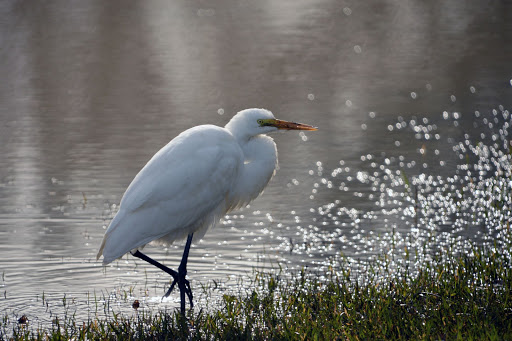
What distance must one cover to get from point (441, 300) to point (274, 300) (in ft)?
3.95

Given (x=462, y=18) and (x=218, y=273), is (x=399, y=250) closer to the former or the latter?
(x=218, y=273)

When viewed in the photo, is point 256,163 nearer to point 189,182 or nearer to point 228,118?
point 189,182

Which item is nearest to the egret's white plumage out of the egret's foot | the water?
the egret's foot

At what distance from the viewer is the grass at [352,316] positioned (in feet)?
14.4

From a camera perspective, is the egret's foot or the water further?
the water

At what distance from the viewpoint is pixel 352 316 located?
468 cm

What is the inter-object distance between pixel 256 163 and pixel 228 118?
768 cm

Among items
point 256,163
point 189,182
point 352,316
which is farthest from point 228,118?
point 352,316

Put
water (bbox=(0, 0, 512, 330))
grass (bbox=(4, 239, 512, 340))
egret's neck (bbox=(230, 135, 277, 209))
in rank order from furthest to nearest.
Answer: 1. water (bbox=(0, 0, 512, 330))
2. egret's neck (bbox=(230, 135, 277, 209))
3. grass (bbox=(4, 239, 512, 340))

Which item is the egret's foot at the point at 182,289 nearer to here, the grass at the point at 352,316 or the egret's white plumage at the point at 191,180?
the grass at the point at 352,316

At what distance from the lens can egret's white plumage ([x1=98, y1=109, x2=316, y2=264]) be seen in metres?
5.35

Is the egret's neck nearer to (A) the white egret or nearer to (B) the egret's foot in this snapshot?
(A) the white egret

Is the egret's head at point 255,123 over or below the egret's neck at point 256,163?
over

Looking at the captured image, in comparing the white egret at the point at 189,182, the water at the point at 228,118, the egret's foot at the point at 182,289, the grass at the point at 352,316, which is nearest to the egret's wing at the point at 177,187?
the white egret at the point at 189,182
